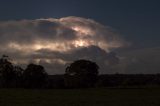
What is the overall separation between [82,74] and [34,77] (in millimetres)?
→ 16755

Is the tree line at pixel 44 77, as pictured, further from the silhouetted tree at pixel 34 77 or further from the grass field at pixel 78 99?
the grass field at pixel 78 99

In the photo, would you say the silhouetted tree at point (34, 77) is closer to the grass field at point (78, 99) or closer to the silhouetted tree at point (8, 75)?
the silhouetted tree at point (8, 75)

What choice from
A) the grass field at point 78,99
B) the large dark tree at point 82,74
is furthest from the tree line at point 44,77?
the grass field at point 78,99

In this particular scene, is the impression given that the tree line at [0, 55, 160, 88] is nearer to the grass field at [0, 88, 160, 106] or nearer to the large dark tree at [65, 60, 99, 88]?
the large dark tree at [65, 60, 99, 88]

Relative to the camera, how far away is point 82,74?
118m

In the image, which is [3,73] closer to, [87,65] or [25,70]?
[25,70]

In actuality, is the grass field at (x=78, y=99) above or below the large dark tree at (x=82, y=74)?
below

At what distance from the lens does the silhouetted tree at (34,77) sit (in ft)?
346

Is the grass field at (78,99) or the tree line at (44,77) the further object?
the tree line at (44,77)

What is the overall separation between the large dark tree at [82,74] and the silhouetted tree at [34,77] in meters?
8.50

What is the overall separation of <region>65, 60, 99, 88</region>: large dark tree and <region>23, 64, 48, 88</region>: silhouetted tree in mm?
8497

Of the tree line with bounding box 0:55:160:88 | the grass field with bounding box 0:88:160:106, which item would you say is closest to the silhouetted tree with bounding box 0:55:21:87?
the tree line with bounding box 0:55:160:88

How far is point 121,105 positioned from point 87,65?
79.2 m

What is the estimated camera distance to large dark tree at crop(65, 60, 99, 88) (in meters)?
114
